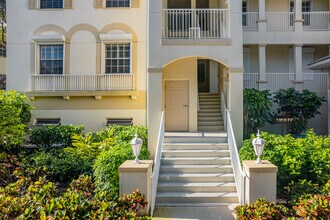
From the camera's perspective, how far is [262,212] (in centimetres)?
548

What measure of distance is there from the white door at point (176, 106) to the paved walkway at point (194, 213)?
5.24 m

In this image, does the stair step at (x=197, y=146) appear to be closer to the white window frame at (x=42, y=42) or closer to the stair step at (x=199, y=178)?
the stair step at (x=199, y=178)

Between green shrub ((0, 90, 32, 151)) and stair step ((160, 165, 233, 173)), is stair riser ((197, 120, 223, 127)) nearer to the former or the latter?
stair step ((160, 165, 233, 173))

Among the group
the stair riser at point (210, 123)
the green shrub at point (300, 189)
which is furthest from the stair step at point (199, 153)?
the stair riser at point (210, 123)

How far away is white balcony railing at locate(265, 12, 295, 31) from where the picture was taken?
53.0ft

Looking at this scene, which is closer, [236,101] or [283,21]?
[236,101]

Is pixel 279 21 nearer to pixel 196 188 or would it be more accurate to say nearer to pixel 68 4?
pixel 68 4

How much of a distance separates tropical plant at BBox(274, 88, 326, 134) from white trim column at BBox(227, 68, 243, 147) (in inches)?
181

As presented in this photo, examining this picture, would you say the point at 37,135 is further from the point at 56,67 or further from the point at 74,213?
the point at 74,213

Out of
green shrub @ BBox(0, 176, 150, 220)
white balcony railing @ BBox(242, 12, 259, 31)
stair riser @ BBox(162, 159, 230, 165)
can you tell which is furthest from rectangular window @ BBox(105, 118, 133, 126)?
white balcony railing @ BBox(242, 12, 259, 31)

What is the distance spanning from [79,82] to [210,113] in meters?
6.64

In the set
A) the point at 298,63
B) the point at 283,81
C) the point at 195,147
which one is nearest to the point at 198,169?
the point at 195,147

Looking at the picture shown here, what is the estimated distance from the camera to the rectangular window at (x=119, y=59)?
1396cm

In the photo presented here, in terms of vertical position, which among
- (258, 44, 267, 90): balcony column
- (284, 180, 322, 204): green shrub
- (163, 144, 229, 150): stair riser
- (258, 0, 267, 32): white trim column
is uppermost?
(258, 0, 267, 32): white trim column
